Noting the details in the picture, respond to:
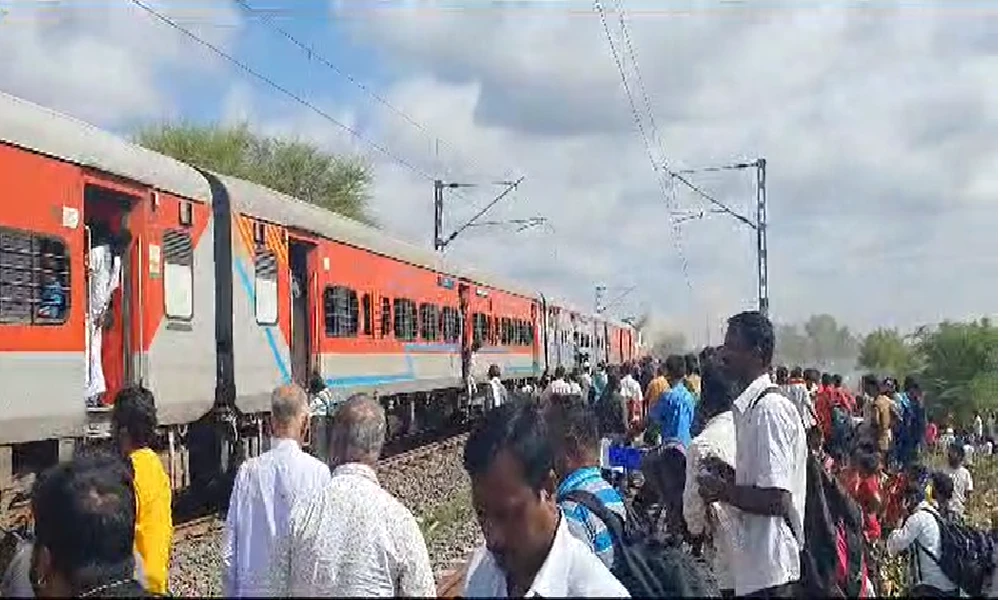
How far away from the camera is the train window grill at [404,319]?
21292 millimetres

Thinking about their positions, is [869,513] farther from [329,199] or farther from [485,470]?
[329,199]

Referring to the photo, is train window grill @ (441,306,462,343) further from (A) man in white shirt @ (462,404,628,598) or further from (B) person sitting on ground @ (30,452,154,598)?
(A) man in white shirt @ (462,404,628,598)

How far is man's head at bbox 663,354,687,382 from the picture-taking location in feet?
39.3

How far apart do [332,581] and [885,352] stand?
166ft

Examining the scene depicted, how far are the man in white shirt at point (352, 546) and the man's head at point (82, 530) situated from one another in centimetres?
77

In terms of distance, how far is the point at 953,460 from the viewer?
11.7 meters

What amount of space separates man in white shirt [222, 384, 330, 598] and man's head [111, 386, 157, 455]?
1.71 ft

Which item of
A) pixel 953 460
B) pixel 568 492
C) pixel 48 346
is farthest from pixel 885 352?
pixel 568 492

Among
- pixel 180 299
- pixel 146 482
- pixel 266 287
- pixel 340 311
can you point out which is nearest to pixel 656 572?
pixel 146 482

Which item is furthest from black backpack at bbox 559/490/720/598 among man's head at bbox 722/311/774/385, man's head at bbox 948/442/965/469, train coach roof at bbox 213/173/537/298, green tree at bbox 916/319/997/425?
green tree at bbox 916/319/997/425

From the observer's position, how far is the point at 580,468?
4.95 m

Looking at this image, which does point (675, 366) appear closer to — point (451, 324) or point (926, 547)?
point (926, 547)

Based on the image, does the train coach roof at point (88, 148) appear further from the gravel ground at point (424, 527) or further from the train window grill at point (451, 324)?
the train window grill at point (451, 324)

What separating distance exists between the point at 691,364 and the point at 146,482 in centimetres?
839
